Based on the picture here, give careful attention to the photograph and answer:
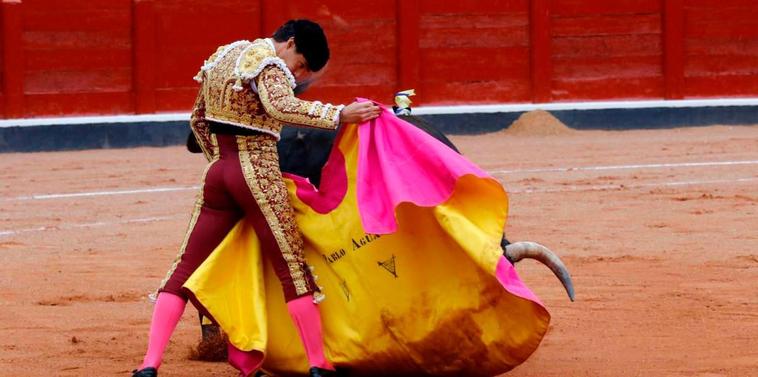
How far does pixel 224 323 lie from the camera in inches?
134

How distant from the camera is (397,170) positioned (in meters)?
3.36

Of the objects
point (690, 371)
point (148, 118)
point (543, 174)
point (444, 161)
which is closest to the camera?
point (444, 161)

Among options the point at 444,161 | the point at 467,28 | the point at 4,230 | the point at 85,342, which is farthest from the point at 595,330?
the point at 467,28

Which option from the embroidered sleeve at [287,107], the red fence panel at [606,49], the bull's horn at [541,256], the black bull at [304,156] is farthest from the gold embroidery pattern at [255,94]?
the red fence panel at [606,49]

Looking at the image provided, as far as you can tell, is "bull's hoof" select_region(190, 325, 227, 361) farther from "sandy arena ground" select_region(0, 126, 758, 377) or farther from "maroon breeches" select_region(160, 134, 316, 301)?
"maroon breeches" select_region(160, 134, 316, 301)

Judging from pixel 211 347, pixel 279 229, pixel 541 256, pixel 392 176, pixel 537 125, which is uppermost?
pixel 392 176

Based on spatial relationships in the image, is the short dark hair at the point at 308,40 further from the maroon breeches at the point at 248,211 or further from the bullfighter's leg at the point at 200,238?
the bullfighter's leg at the point at 200,238

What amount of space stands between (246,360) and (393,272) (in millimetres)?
380

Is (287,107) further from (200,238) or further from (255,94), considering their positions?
(200,238)

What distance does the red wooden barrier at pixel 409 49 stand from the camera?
10812 mm

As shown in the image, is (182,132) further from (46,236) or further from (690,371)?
(690,371)

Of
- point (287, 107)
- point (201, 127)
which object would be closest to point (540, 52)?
point (201, 127)

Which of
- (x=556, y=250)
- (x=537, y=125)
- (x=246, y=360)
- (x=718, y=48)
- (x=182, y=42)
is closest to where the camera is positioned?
(x=246, y=360)

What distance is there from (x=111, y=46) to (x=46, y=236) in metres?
4.80
